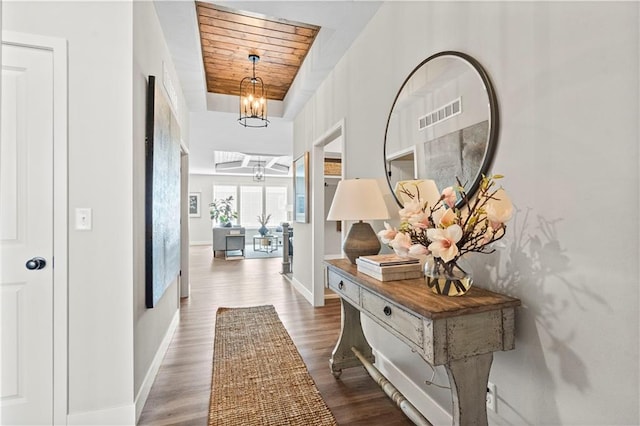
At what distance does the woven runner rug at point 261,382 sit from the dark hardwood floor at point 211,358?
7cm

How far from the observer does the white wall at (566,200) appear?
953 mm

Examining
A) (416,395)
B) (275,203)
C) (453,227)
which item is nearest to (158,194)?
(453,227)

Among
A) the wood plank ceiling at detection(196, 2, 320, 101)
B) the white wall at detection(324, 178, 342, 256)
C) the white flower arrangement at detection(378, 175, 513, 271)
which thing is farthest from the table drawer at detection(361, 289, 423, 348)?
the white wall at detection(324, 178, 342, 256)

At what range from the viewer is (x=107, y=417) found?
1761mm

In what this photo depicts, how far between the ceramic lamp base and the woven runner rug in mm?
946

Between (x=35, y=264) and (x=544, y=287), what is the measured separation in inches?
95.6

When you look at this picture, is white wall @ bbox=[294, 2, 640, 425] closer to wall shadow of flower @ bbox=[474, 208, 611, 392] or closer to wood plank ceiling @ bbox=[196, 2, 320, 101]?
wall shadow of flower @ bbox=[474, 208, 611, 392]

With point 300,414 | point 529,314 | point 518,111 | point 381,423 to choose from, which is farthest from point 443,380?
point 518,111

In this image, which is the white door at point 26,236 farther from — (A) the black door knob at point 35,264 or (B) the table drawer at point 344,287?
(B) the table drawer at point 344,287

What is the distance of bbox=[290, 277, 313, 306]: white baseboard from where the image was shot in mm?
4160

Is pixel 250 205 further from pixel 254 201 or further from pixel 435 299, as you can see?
pixel 435 299

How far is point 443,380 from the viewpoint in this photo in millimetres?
1706

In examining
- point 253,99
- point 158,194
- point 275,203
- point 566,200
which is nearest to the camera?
point 566,200

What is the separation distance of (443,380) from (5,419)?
2.35 meters
